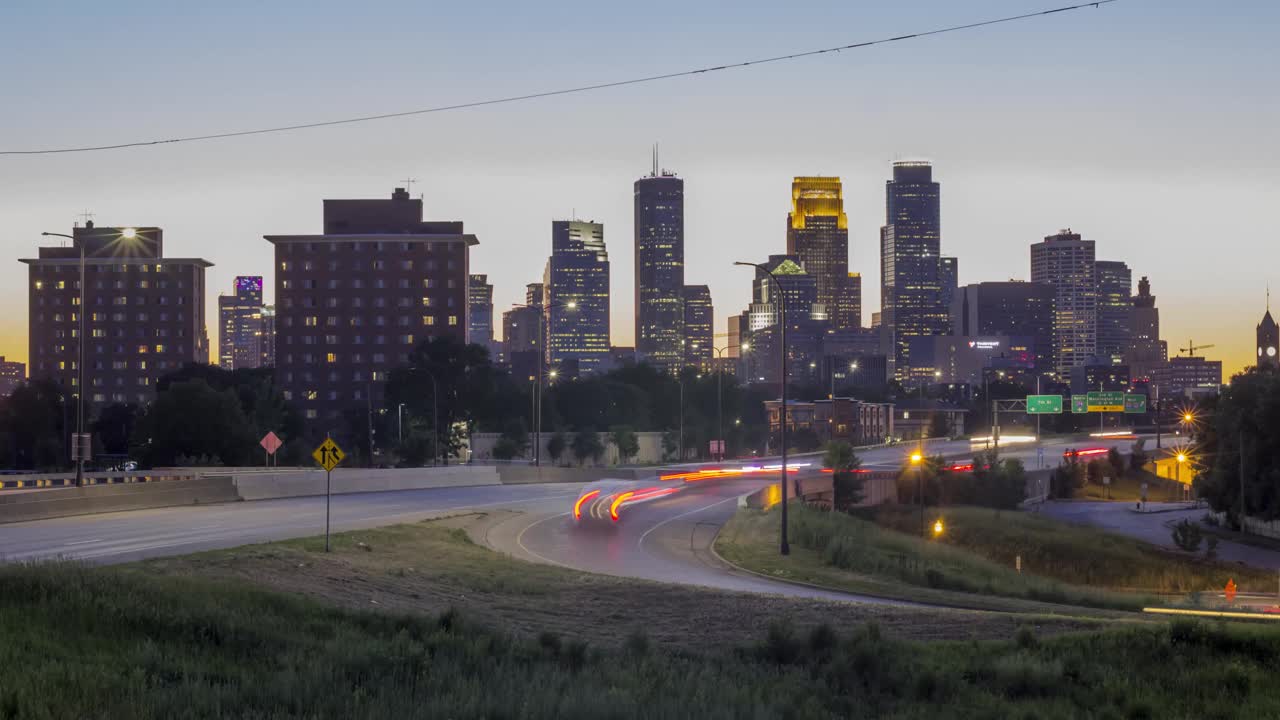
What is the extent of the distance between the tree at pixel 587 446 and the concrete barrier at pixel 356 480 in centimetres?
5358

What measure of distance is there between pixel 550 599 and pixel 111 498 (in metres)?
22.1

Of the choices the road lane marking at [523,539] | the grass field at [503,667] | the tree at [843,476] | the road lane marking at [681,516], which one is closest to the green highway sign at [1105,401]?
the tree at [843,476]

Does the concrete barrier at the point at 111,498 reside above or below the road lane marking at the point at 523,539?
above

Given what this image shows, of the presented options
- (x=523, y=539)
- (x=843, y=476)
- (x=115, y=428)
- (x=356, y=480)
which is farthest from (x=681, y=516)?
(x=115, y=428)

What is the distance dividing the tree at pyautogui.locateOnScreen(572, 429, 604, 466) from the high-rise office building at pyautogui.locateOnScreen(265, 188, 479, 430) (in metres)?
64.0

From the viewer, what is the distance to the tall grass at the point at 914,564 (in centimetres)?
3700

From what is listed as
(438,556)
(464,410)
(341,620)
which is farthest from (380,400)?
(341,620)

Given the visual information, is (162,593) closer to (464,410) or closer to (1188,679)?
(1188,679)

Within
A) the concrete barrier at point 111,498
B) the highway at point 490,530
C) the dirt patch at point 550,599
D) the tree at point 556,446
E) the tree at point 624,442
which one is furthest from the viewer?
the tree at point 624,442

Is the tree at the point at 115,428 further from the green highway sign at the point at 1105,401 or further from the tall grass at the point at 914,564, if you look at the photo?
the green highway sign at the point at 1105,401

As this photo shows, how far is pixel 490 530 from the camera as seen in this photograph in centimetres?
4162

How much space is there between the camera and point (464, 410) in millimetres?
125562

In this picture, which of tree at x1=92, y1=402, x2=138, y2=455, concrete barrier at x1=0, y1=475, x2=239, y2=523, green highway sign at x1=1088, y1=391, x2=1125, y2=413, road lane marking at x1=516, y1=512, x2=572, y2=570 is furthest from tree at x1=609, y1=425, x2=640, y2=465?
concrete barrier at x1=0, y1=475, x2=239, y2=523

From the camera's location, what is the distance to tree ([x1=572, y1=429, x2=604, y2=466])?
395 ft
